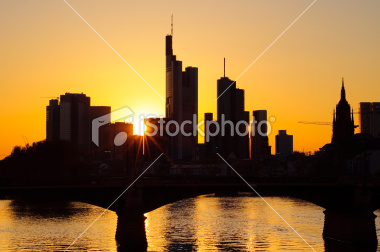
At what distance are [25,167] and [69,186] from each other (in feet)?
Result: 283

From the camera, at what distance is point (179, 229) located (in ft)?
283

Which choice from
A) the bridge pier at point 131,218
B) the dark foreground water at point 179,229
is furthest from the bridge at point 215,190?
the dark foreground water at point 179,229

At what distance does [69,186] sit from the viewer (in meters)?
72.3

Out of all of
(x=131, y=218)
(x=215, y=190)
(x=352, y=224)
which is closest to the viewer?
(x=131, y=218)

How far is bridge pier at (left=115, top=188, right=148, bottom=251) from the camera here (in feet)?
235

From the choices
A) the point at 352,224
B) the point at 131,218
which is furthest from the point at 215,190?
the point at 352,224

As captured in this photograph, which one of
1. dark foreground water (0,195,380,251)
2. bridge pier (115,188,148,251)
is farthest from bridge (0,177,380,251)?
dark foreground water (0,195,380,251)

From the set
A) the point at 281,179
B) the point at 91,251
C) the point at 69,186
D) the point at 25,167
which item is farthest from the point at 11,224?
the point at 25,167

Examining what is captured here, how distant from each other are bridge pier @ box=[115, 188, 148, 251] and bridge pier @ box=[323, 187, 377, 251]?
18.8 metres

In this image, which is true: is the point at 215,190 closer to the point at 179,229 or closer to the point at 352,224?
the point at 179,229

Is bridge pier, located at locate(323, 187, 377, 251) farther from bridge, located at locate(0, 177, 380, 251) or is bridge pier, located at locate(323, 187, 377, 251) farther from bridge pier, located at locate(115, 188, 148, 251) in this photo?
bridge pier, located at locate(115, 188, 148, 251)

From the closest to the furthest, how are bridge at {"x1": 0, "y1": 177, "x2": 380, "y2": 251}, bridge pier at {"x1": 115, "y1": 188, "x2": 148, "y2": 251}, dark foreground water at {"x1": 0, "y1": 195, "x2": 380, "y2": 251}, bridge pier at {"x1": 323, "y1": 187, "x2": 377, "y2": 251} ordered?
dark foreground water at {"x1": 0, "y1": 195, "x2": 380, "y2": 251} → bridge at {"x1": 0, "y1": 177, "x2": 380, "y2": 251} → bridge pier at {"x1": 115, "y1": 188, "x2": 148, "y2": 251} → bridge pier at {"x1": 323, "y1": 187, "x2": 377, "y2": 251}

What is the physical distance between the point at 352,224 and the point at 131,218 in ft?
75.6

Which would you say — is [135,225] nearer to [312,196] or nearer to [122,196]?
[122,196]
